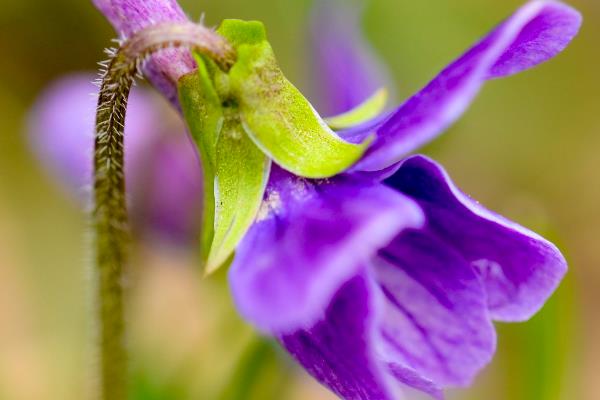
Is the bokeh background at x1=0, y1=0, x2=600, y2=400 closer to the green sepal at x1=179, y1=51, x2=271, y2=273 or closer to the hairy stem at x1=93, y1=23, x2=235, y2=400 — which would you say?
the hairy stem at x1=93, y1=23, x2=235, y2=400

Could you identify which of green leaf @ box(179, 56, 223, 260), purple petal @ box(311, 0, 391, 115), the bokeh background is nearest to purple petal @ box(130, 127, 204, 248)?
purple petal @ box(311, 0, 391, 115)

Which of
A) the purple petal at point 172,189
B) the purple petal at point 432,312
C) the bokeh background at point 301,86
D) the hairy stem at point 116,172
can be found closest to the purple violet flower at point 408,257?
the purple petal at point 432,312

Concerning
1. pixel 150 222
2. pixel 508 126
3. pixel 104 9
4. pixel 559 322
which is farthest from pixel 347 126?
pixel 508 126

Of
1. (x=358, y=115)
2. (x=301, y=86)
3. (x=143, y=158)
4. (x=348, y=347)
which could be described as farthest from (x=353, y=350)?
(x=301, y=86)

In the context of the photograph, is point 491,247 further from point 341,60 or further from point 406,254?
point 341,60

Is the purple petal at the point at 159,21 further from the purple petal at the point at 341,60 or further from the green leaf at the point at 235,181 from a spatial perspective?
the purple petal at the point at 341,60

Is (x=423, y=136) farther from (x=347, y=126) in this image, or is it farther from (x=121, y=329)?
(x=121, y=329)
